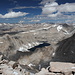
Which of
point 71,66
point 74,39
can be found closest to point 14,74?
point 71,66

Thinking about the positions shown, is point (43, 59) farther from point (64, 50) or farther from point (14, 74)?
point (14, 74)

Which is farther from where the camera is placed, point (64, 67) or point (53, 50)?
point (53, 50)

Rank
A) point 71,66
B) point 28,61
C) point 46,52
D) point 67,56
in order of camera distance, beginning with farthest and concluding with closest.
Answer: point 46,52 → point 28,61 → point 67,56 → point 71,66

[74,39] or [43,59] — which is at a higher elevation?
[74,39]

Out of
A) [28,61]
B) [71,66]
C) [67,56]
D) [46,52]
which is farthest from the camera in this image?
[46,52]

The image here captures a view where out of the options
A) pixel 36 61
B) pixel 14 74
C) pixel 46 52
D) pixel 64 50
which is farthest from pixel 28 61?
pixel 14 74

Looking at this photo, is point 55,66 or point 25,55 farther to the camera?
point 25,55

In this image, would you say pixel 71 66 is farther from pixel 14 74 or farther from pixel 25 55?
pixel 25 55

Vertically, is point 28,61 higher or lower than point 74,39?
lower
